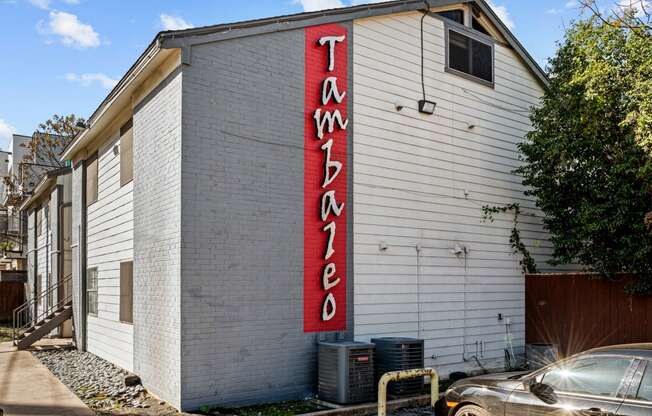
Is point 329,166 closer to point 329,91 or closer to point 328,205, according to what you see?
point 328,205

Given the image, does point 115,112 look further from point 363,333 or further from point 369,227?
point 363,333

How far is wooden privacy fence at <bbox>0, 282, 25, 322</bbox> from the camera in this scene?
26.2 metres

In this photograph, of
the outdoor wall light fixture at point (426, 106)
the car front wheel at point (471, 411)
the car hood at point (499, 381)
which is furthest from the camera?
the outdoor wall light fixture at point (426, 106)

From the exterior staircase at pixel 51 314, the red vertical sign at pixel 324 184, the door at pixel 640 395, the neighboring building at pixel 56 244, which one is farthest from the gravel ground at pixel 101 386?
the door at pixel 640 395

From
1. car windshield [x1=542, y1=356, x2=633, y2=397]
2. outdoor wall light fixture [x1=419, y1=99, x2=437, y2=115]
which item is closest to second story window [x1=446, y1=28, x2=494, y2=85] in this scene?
outdoor wall light fixture [x1=419, y1=99, x2=437, y2=115]

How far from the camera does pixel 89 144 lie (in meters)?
15.0

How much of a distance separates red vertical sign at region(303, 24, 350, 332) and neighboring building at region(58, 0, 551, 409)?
1.1 inches

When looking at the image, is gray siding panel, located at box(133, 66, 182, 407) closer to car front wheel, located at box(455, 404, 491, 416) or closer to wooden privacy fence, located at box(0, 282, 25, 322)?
car front wheel, located at box(455, 404, 491, 416)

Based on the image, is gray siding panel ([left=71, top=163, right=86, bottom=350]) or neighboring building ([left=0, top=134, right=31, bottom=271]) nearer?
gray siding panel ([left=71, top=163, right=86, bottom=350])

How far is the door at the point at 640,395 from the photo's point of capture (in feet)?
17.9

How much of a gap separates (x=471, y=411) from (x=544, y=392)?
3.38 ft

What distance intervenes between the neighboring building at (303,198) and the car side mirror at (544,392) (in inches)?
172

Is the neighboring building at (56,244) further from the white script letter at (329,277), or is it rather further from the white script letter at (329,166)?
the white script letter at (329,166)

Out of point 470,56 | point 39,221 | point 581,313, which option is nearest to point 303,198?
point 470,56
